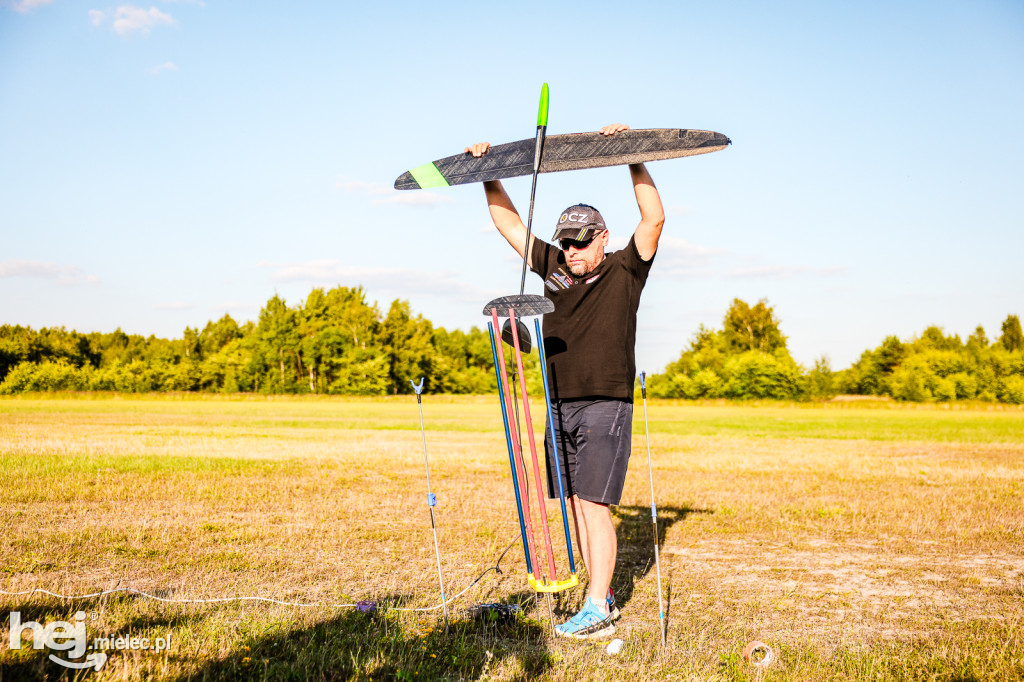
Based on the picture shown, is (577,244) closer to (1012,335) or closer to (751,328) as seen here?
(751,328)

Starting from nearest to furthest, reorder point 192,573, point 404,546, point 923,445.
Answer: point 192,573 < point 404,546 < point 923,445

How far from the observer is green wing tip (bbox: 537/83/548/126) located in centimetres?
402

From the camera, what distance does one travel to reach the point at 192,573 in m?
5.32

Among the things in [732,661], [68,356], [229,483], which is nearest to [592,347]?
[732,661]

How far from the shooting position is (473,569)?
19.2 feet

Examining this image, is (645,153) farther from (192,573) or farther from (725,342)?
(725,342)

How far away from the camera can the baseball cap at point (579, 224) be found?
417 centimetres

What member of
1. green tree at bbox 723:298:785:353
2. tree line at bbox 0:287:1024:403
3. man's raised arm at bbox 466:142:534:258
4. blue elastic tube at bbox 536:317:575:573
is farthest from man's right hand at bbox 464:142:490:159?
green tree at bbox 723:298:785:353

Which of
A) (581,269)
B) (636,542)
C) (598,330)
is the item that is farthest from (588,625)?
(636,542)

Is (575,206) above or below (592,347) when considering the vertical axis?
above

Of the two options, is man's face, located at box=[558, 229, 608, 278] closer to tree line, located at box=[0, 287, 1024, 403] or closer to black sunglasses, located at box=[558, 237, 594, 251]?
black sunglasses, located at box=[558, 237, 594, 251]

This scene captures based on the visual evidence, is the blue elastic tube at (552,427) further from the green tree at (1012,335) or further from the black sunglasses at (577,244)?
the green tree at (1012,335)

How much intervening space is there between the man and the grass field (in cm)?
54

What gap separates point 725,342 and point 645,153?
88.0 meters
